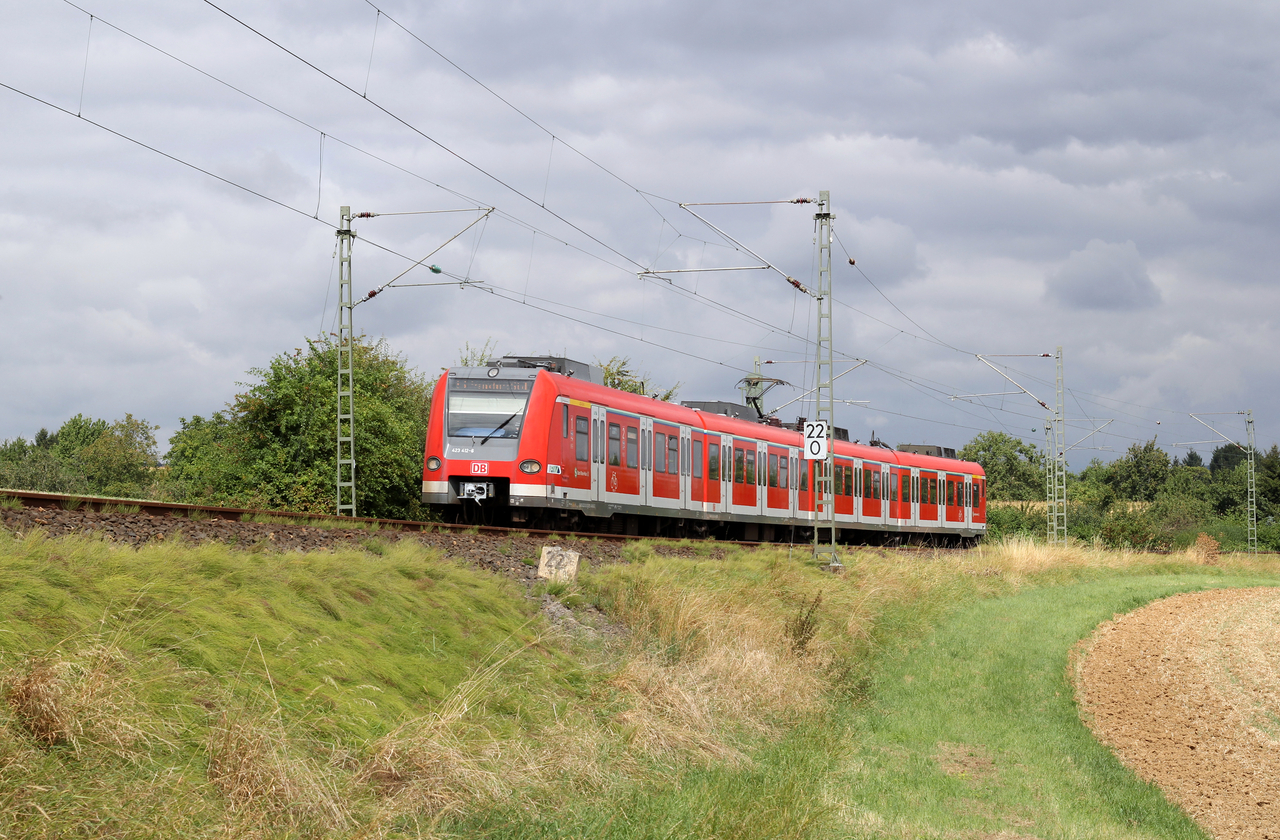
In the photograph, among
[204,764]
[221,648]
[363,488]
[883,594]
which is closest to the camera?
[204,764]

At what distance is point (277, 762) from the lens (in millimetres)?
5875

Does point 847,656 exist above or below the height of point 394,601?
below

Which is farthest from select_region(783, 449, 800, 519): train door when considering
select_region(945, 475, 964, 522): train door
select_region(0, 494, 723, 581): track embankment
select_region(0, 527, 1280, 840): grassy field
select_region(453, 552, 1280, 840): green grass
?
select_region(0, 527, 1280, 840): grassy field

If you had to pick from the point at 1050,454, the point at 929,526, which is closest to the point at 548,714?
the point at 929,526

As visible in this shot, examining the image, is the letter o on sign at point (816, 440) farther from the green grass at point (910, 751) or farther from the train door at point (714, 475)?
the train door at point (714, 475)

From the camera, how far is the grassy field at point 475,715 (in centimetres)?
563

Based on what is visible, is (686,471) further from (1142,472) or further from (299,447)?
(1142,472)

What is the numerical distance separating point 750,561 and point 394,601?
1255 centimetres

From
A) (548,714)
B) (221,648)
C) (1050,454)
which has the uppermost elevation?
(1050,454)

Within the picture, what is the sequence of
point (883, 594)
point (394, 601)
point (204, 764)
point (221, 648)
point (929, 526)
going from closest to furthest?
point (204, 764), point (221, 648), point (394, 601), point (883, 594), point (929, 526)

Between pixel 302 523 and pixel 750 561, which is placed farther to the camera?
pixel 750 561

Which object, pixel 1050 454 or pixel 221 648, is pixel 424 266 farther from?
pixel 1050 454

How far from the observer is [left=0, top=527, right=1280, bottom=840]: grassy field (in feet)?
18.5

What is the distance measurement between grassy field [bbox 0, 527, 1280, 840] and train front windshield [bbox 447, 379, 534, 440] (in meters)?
6.04
